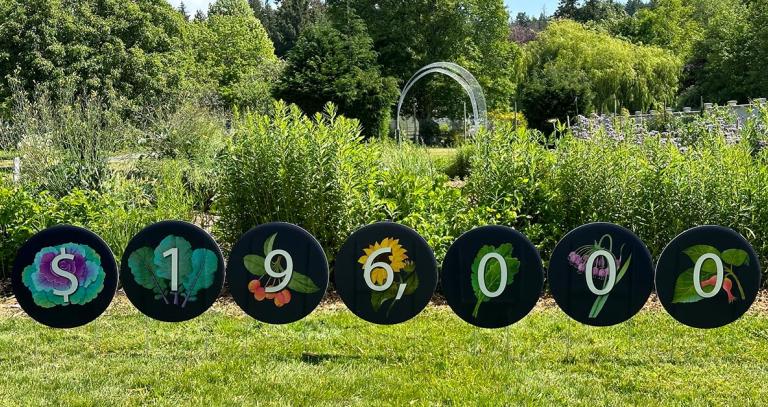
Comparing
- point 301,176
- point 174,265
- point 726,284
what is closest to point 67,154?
point 301,176

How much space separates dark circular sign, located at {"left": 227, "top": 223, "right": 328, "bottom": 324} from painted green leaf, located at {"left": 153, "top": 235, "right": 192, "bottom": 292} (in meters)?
0.24

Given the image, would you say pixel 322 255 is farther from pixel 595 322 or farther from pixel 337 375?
pixel 595 322

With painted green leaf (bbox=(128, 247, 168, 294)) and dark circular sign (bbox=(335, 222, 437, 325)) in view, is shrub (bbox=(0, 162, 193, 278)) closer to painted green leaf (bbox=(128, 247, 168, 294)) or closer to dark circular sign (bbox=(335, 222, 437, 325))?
painted green leaf (bbox=(128, 247, 168, 294))

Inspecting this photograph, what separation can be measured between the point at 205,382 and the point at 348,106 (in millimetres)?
19591

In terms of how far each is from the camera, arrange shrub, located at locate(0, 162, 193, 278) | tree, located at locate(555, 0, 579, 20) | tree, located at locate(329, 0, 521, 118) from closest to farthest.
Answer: shrub, located at locate(0, 162, 193, 278) → tree, located at locate(329, 0, 521, 118) → tree, located at locate(555, 0, 579, 20)

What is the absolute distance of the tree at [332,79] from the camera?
22234 millimetres

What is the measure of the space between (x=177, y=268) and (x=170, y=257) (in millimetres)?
74

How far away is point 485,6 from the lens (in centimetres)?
3616

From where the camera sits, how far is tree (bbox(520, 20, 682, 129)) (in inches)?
1008

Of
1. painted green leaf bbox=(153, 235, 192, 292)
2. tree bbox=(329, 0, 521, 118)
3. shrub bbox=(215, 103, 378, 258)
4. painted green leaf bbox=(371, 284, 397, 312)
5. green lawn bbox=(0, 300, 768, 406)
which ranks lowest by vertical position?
green lawn bbox=(0, 300, 768, 406)

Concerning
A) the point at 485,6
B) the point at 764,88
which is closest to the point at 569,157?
the point at 764,88

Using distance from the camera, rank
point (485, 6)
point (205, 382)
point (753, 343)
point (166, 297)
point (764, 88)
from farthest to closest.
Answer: point (485, 6) → point (764, 88) → point (753, 343) → point (166, 297) → point (205, 382)

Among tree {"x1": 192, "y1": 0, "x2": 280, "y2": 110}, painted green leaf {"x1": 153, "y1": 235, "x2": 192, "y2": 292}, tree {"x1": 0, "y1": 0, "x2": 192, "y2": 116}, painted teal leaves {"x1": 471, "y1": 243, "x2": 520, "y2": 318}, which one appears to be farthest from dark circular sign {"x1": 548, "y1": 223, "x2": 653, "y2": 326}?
tree {"x1": 192, "y1": 0, "x2": 280, "y2": 110}

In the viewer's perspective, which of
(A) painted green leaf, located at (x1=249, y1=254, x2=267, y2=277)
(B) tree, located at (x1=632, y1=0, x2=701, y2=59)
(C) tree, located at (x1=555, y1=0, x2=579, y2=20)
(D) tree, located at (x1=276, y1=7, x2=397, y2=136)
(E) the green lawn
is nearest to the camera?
(E) the green lawn
